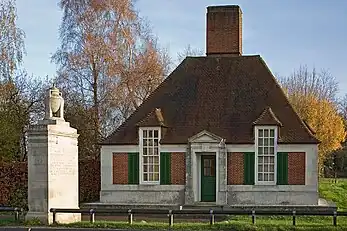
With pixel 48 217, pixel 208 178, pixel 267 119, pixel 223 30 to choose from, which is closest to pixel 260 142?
Result: pixel 267 119

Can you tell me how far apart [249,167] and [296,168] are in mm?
2192

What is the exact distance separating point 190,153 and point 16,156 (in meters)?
11.6

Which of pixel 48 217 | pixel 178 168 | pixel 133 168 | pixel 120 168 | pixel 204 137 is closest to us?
pixel 48 217

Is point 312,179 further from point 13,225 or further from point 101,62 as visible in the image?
point 101,62

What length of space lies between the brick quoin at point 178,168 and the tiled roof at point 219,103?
0.68 meters

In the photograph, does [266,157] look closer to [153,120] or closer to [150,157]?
[150,157]

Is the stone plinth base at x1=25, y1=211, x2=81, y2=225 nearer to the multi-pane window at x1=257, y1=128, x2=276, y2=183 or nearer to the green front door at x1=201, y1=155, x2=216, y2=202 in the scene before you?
the green front door at x1=201, y1=155, x2=216, y2=202

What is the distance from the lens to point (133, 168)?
30.5 metres

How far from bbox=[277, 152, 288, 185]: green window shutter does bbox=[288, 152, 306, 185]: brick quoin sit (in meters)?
0.19

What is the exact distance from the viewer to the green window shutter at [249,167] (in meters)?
29.3

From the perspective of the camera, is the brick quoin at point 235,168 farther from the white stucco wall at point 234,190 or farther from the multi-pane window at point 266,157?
the multi-pane window at point 266,157

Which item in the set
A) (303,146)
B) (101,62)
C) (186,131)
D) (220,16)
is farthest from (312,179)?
(101,62)

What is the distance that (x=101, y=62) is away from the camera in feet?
131

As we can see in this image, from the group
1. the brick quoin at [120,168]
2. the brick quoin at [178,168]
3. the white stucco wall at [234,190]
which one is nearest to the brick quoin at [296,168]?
the white stucco wall at [234,190]
